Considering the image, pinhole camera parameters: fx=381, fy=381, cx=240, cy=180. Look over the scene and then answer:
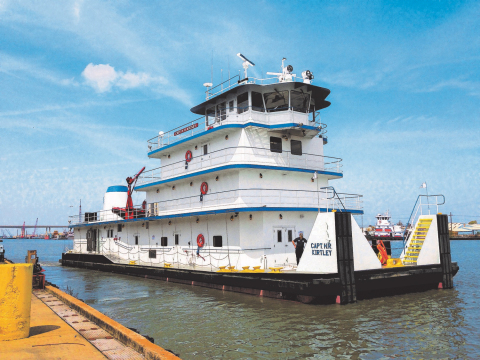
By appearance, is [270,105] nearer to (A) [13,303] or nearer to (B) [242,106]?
(B) [242,106]

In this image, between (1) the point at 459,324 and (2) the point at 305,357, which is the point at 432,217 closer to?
(1) the point at 459,324

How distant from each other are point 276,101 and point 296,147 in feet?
8.57

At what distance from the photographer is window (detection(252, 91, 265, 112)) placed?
63.5ft

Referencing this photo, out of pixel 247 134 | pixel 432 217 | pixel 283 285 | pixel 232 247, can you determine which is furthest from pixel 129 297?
pixel 432 217

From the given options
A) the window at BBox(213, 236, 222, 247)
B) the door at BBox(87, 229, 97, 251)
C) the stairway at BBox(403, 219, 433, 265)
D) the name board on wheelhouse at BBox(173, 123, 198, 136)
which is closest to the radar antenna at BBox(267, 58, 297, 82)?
the name board on wheelhouse at BBox(173, 123, 198, 136)

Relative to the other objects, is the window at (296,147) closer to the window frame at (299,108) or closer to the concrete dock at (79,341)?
the window frame at (299,108)

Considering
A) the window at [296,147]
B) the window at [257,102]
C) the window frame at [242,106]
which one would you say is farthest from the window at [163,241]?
the window at [257,102]

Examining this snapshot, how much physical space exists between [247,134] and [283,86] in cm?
302

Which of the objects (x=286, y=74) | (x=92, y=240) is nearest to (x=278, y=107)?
(x=286, y=74)

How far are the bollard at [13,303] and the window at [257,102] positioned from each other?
47.2ft

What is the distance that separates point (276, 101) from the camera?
19812 mm

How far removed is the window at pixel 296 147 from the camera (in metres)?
19.7

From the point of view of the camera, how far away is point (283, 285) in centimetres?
1388

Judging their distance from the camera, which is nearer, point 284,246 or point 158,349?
point 158,349
